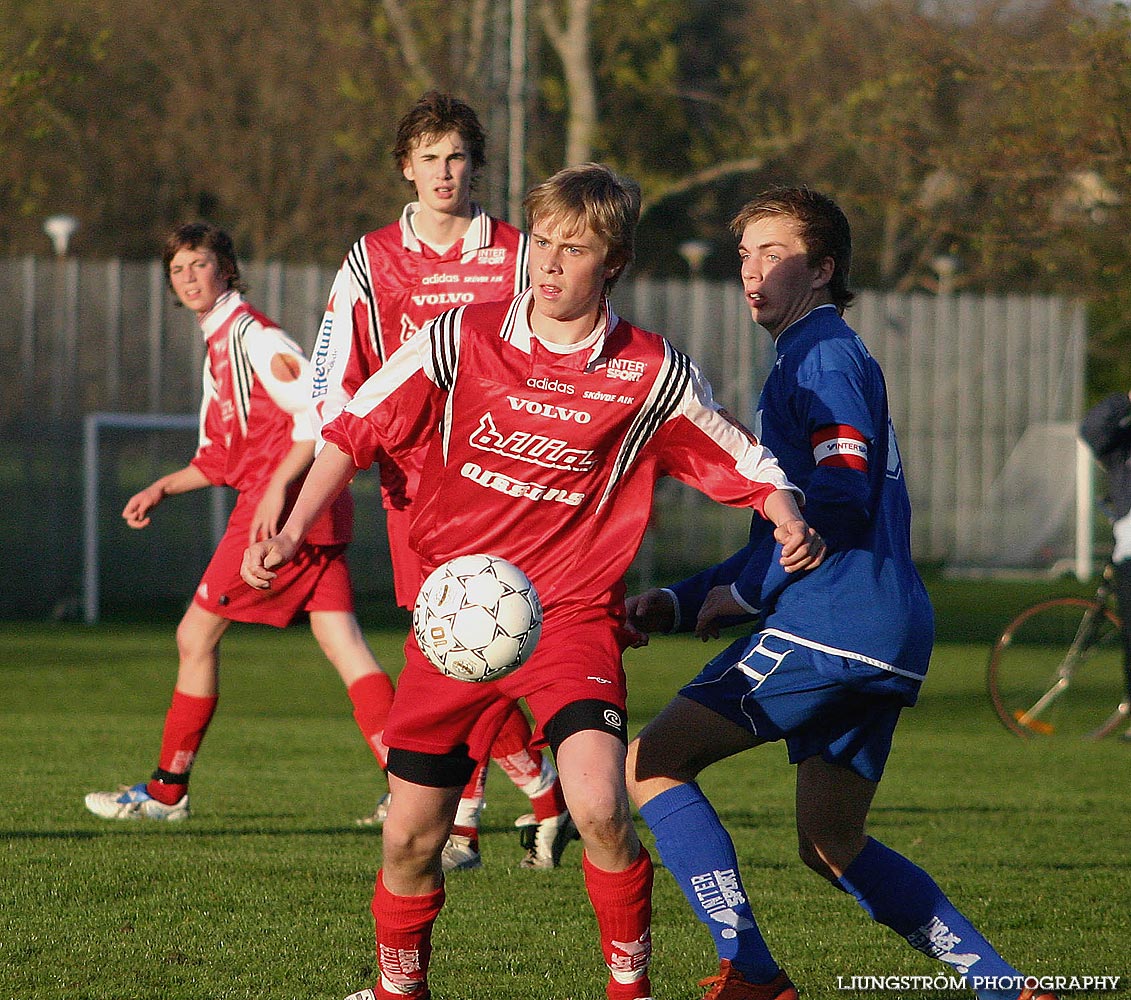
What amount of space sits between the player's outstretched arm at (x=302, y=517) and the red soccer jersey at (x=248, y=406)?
94.2 inches

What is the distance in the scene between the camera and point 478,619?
380 cm

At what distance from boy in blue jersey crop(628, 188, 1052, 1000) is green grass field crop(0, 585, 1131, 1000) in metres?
0.49

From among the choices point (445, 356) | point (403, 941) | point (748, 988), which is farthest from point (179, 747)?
point (748, 988)

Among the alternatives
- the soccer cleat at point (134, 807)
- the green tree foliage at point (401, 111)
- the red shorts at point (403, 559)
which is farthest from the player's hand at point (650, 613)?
the green tree foliage at point (401, 111)

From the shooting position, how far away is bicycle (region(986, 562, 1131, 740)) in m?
10.3

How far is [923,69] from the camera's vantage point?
11477 mm

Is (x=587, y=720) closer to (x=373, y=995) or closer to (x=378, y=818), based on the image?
(x=373, y=995)

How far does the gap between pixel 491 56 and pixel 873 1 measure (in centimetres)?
1096

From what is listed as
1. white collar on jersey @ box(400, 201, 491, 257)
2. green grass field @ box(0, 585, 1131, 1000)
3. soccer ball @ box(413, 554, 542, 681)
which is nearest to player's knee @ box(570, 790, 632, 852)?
soccer ball @ box(413, 554, 542, 681)

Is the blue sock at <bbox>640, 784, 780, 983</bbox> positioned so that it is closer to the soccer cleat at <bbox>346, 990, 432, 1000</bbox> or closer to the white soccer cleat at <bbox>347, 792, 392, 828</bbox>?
the soccer cleat at <bbox>346, 990, 432, 1000</bbox>

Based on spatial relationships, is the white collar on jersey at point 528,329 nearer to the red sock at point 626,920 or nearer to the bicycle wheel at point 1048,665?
the red sock at point 626,920

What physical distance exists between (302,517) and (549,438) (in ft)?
1.96

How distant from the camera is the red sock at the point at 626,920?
12.6ft

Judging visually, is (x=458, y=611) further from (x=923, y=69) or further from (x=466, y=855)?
(x=923, y=69)
